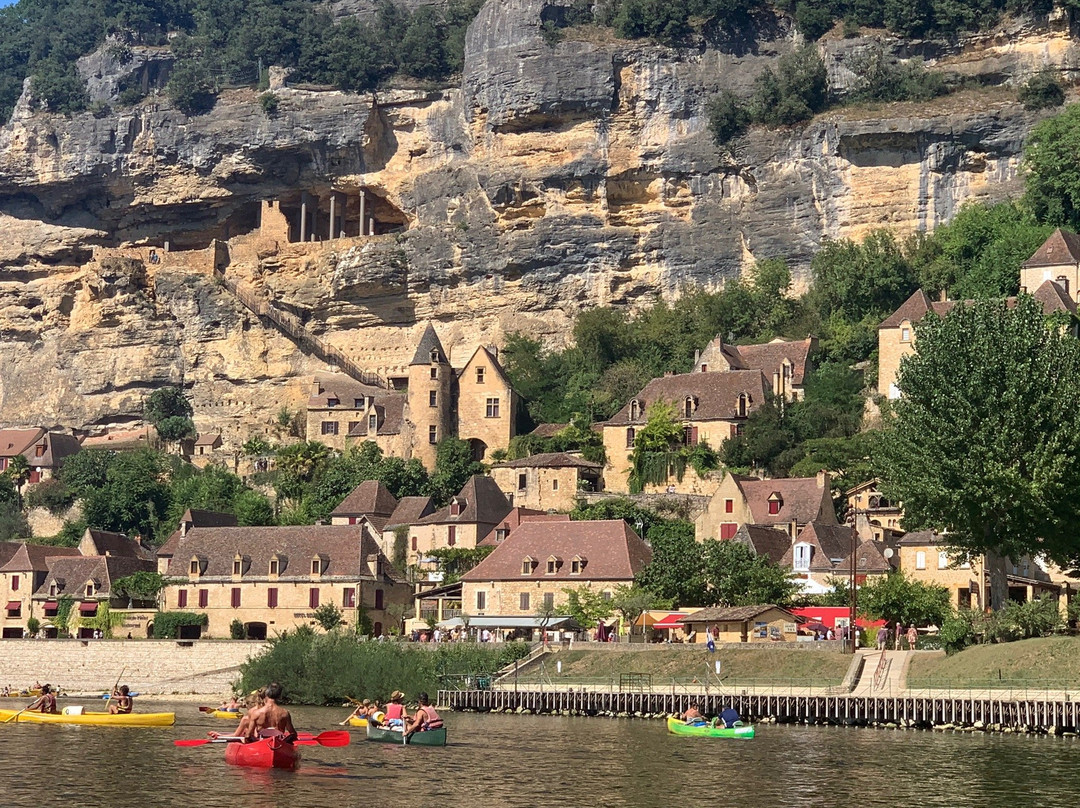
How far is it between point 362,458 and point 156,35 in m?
42.0

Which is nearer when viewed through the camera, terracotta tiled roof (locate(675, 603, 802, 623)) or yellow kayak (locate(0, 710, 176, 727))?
yellow kayak (locate(0, 710, 176, 727))

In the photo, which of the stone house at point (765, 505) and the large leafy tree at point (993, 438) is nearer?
the large leafy tree at point (993, 438)

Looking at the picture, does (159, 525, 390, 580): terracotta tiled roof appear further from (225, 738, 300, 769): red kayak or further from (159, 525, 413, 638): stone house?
(225, 738, 300, 769): red kayak

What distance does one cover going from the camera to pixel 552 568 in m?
69.1

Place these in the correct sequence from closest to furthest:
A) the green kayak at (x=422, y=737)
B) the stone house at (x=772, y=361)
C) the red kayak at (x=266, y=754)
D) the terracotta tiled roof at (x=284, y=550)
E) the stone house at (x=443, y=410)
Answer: the red kayak at (x=266, y=754) → the green kayak at (x=422, y=737) → the terracotta tiled roof at (x=284, y=550) → the stone house at (x=772, y=361) → the stone house at (x=443, y=410)

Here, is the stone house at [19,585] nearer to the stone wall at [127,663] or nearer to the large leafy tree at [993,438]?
the stone wall at [127,663]

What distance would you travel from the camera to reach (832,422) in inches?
3169

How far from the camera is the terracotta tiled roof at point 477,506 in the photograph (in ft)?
256

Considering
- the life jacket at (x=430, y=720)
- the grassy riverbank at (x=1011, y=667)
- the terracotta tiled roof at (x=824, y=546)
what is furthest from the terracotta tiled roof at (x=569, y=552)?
the life jacket at (x=430, y=720)

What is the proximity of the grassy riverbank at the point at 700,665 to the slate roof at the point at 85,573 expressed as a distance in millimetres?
22626

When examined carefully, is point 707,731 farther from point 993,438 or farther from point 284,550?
point 284,550

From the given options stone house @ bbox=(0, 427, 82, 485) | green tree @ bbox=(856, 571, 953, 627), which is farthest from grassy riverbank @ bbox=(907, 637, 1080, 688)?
stone house @ bbox=(0, 427, 82, 485)

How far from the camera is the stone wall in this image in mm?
67125

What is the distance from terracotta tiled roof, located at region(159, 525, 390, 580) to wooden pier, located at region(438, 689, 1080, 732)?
539 inches
